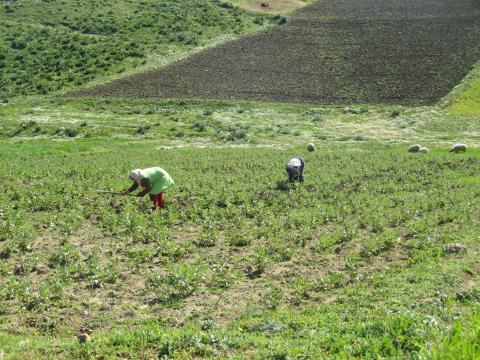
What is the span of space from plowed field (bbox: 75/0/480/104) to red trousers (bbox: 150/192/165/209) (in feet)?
120

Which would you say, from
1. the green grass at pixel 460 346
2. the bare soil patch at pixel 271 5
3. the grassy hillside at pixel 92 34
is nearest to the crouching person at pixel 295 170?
the green grass at pixel 460 346

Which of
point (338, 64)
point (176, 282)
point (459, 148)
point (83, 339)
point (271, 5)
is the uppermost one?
point (271, 5)

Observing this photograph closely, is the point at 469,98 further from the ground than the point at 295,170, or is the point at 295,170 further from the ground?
the point at 295,170

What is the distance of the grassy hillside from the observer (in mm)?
63938

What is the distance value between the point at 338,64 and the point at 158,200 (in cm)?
4815

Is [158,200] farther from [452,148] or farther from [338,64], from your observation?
[338,64]

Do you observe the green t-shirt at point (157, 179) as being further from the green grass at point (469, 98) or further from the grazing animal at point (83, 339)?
the green grass at point (469, 98)

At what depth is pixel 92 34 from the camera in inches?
3041

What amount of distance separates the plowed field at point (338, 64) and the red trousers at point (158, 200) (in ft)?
120

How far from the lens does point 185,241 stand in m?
17.2

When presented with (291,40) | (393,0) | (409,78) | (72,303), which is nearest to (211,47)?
(291,40)

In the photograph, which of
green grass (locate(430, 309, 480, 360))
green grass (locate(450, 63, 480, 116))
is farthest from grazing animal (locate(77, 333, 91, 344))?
green grass (locate(450, 63, 480, 116))

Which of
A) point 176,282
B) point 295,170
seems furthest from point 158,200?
point 176,282

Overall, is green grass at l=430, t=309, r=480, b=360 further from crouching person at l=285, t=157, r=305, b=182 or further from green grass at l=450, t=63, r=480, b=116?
green grass at l=450, t=63, r=480, b=116
